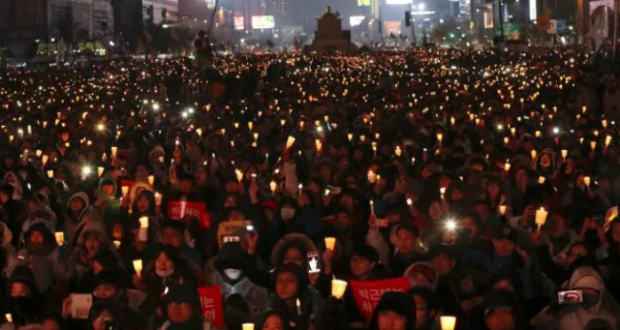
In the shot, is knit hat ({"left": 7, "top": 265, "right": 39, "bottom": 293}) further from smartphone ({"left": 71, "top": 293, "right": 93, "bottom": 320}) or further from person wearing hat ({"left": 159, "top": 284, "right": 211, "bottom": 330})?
person wearing hat ({"left": 159, "top": 284, "right": 211, "bottom": 330})

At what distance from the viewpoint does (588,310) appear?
7527mm

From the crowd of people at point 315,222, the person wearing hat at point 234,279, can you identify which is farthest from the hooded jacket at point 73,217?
the person wearing hat at point 234,279

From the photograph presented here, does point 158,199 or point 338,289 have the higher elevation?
point 158,199

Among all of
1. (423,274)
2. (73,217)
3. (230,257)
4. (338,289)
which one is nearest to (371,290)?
(338,289)

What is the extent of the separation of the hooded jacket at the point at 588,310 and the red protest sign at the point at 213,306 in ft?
6.20

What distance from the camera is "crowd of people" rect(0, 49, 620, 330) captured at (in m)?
7.86

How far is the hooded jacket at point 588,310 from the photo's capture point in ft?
24.6

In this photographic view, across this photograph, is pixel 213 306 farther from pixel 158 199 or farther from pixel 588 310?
pixel 158 199

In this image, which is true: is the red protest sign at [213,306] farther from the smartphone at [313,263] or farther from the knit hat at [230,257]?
the smartphone at [313,263]

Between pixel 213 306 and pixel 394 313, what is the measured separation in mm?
1352

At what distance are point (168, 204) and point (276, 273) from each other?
465 centimetres

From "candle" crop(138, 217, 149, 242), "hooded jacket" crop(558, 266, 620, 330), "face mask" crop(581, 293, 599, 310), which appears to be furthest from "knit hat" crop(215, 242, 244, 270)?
"face mask" crop(581, 293, 599, 310)

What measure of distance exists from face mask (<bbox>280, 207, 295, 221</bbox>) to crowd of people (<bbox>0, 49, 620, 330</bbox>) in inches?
0.7

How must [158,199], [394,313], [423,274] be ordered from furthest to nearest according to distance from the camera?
1. [158,199]
2. [423,274]
3. [394,313]
